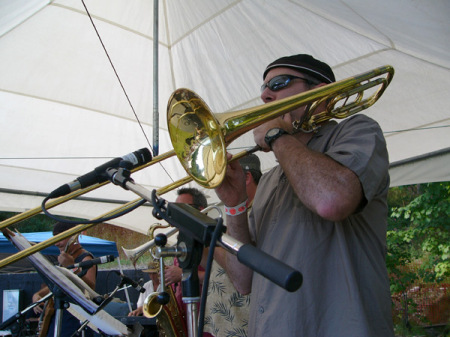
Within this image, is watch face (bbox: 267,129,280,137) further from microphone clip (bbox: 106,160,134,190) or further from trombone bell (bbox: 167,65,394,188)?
microphone clip (bbox: 106,160,134,190)

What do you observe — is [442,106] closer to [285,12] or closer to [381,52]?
[381,52]

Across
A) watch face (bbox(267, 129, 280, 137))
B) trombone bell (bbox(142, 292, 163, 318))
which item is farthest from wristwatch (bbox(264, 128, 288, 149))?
trombone bell (bbox(142, 292, 163, 318))

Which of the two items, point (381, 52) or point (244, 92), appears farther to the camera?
point (244, 92)

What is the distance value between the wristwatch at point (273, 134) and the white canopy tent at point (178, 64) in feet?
5.62

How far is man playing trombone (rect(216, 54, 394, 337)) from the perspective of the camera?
1.29 metres

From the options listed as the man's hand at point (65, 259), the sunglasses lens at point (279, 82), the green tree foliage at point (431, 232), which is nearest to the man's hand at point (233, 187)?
the sunglasses lens at point (279, 82)

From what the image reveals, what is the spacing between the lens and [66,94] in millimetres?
4438

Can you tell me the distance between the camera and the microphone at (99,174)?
4.58 ft

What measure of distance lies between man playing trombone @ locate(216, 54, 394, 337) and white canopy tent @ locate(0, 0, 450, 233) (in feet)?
5.51

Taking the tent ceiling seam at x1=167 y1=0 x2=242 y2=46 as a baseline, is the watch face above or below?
below

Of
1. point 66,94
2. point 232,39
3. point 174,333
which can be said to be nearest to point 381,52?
point 232,39

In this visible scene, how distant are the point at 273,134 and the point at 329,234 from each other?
0.41m

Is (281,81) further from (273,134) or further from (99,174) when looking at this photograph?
(99,174)

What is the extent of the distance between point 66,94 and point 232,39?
1988 millimetres
